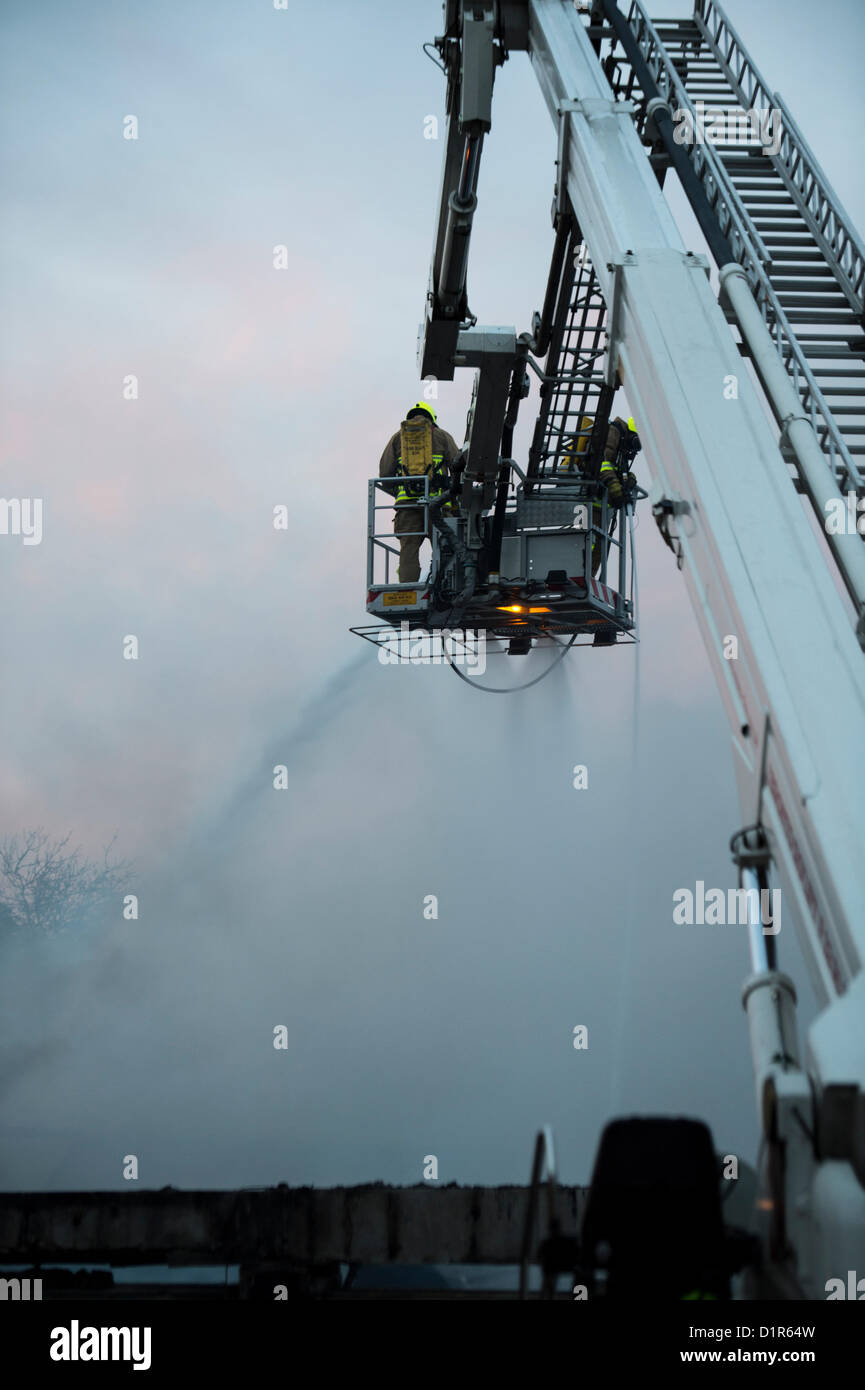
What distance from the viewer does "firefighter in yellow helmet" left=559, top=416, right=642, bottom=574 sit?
1883 centimetres

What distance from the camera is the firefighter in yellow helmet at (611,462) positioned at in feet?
61.8

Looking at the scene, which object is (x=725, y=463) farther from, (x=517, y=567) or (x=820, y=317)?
(x=517, y=567)

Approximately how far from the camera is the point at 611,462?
19.1 meters

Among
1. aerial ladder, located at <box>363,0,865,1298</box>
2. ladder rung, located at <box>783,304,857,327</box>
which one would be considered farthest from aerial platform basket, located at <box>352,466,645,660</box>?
ladder rung, located at <box>783,304,857,327</box>

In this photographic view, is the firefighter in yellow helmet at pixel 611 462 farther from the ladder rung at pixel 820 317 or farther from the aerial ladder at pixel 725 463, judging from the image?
the ladder rung at pixel 820 317

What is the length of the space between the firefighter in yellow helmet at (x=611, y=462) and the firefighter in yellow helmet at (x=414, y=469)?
1854mm

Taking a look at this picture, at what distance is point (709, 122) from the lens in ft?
43.1

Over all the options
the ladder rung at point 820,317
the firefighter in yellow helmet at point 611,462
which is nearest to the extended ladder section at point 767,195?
the ladder rung at point 820,317

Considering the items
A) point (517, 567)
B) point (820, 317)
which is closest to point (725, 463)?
point (820, 317)

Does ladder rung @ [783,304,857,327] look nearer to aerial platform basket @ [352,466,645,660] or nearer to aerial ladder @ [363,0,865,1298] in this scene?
aerial ladder @ [363,0,865,1298]
